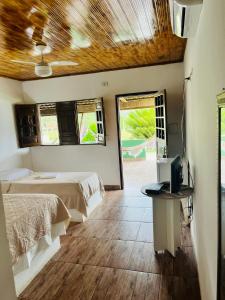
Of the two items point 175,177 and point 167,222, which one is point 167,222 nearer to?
point 167,222

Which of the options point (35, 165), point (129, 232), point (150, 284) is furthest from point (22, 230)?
point (35, 165)

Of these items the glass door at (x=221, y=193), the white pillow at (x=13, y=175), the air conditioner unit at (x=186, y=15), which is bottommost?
the white pillow at (x=13, y=175)

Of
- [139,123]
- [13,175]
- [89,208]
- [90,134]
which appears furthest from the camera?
[139,123]

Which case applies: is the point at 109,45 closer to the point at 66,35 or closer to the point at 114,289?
the point at 66,35

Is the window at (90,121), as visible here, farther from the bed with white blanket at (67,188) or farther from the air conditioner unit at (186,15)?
the air conditioner unit at (186,15)

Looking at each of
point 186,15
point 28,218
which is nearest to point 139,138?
point 28,218

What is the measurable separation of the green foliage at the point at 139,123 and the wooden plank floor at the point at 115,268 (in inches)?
268

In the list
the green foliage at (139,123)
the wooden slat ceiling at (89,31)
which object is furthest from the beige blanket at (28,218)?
the green foliage at (139,123)

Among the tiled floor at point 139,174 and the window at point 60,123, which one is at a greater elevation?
the window at point 60,123

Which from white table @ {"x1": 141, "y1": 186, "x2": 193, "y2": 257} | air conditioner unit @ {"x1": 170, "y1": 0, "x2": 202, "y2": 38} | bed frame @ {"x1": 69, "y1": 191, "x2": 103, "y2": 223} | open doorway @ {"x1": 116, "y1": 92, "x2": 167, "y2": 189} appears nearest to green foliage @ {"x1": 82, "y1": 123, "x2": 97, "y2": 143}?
open doorway @ {"x1": 116, "y1": 92, "x2": 167, "y2": 189}

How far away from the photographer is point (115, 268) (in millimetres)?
2441

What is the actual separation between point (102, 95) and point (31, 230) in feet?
11.3

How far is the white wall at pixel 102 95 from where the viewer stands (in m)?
4.69

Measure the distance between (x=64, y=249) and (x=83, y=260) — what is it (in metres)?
0.36
